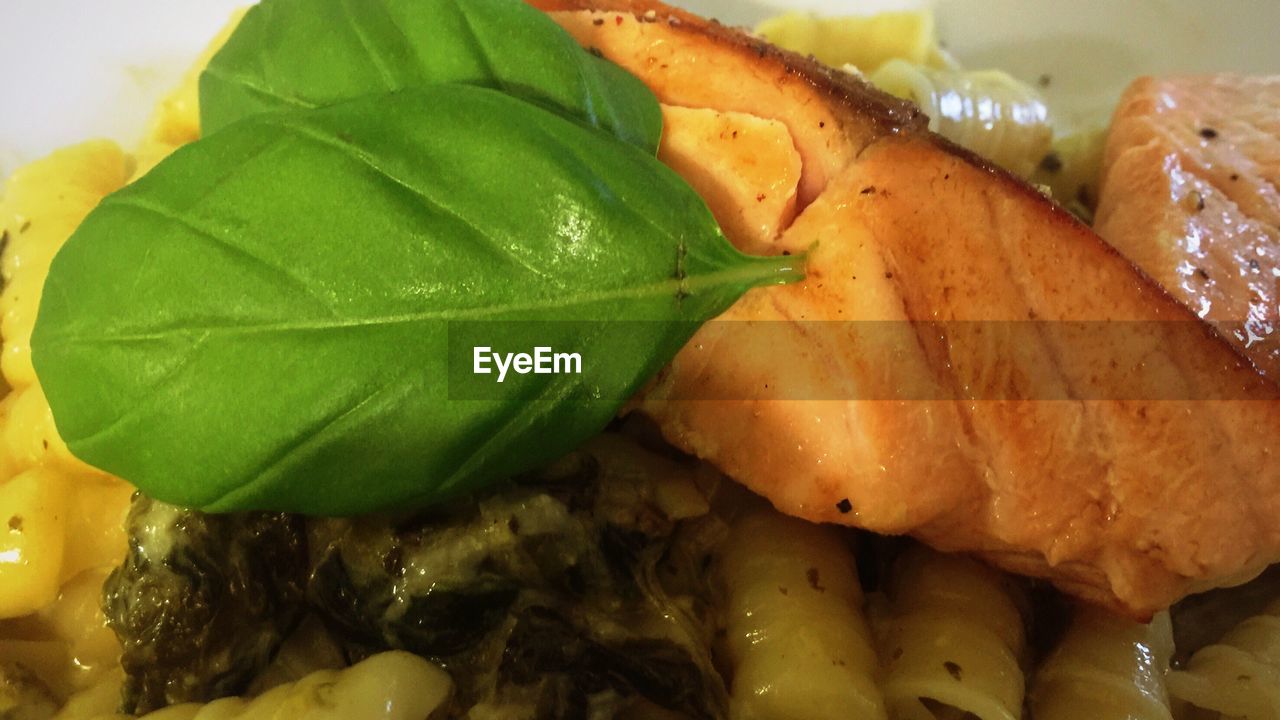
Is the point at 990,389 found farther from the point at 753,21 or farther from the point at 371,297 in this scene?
the point at 753,21

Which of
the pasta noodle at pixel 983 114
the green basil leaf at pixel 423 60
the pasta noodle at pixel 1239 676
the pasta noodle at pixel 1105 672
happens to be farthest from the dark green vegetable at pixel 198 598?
the pasta noodle at pixel 983 114

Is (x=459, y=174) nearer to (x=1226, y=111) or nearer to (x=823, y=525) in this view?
(x=823, y=525)

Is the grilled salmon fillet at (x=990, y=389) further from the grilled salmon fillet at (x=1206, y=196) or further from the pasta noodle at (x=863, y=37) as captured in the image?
the pasta noodle at (x=863, y=37)

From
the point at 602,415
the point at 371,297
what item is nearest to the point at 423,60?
the point at 371,297

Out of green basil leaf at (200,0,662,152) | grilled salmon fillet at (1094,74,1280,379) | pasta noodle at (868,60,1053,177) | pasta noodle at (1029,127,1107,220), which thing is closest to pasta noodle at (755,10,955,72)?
pasta noodle at (868,60,1053,177)

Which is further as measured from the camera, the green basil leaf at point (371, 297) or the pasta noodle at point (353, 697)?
the pasta noodle at point (353, 697)

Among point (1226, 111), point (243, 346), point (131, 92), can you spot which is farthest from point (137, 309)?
point (1226, 111)
